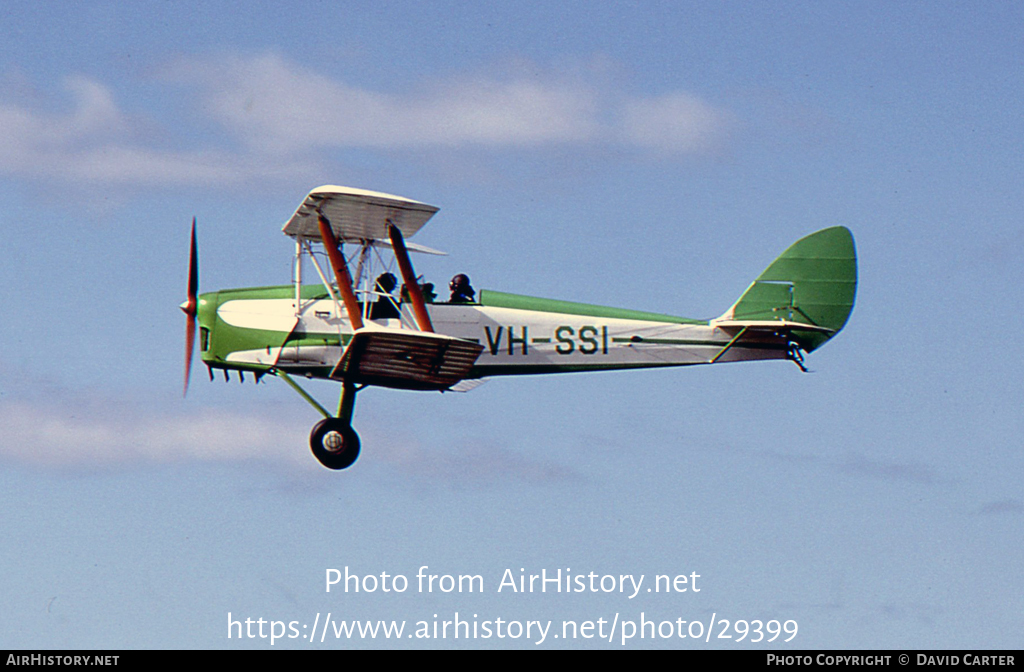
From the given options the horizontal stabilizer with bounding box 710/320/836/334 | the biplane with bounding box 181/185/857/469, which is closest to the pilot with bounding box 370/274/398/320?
the biplane with bounding box 181/185/857/469

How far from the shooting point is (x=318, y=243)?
22.9 m

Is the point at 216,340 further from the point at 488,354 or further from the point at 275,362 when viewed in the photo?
the point at 488,354

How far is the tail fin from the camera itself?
23.8 m

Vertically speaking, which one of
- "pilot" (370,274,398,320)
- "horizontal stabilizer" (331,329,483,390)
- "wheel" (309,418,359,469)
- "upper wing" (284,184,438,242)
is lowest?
"wheel" (309,418,359,469)

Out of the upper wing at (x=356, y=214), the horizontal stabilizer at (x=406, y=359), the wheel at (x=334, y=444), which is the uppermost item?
the upper wing at (x=356, y=214)

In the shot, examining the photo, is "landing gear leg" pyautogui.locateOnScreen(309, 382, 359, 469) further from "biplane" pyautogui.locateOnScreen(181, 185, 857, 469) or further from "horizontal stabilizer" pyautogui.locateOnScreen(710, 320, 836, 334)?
"horizontal stabilizer" pyautogui.locateOnScreen(710, 320, 836, 334)

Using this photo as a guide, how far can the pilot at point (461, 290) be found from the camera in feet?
74.9

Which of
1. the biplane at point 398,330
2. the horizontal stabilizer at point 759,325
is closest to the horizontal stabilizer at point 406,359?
the biplane at point 398,330

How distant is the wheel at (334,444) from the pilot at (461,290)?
237 centimetres

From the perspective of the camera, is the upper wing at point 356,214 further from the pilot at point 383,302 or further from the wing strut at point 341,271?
the pilot at point 383,302

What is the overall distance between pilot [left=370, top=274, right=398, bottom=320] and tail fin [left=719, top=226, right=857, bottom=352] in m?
4.96
